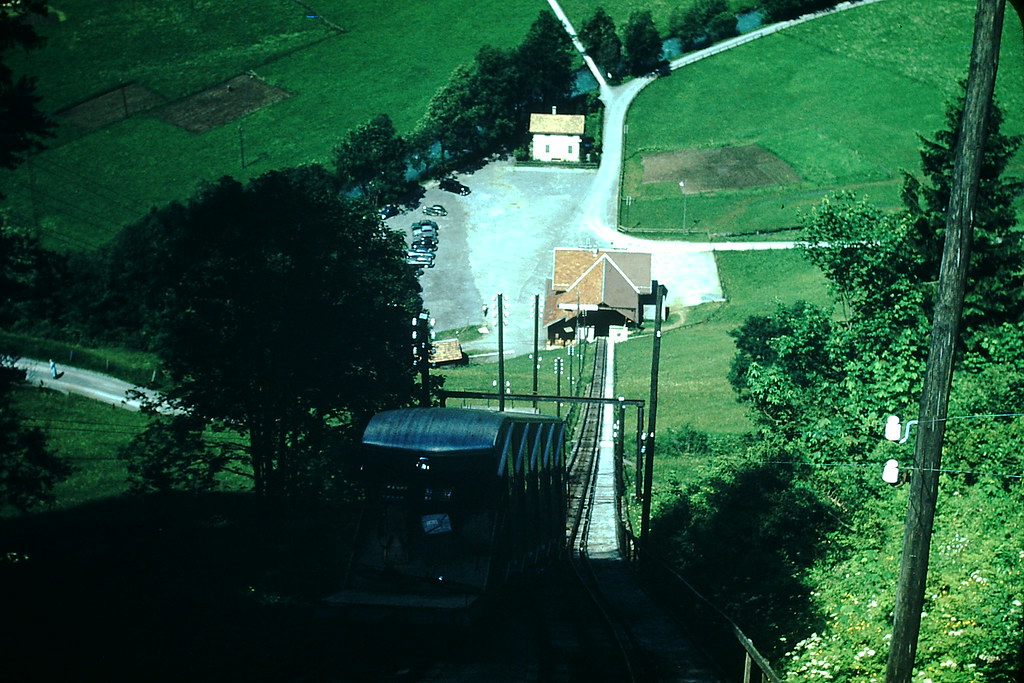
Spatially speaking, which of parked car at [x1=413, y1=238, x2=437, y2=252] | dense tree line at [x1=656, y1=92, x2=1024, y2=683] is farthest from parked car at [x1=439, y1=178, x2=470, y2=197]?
dense tree line at [x1=656, y1=92, x2=1024, y2=683]

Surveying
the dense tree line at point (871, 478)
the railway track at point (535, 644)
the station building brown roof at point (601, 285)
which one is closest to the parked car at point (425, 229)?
the station building brown roof at point (601, 285)

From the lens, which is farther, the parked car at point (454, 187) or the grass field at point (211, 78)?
the parked car at point (454, 187)

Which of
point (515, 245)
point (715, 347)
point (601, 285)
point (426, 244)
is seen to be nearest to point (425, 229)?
point (426, 244)

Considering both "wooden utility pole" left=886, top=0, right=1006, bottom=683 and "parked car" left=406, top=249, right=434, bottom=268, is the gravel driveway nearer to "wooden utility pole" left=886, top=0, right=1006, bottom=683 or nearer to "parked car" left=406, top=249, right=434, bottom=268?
"parked car" left=406, top=249, right=434, bottom=268

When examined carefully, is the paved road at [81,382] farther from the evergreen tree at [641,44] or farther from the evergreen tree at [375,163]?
the evergreen tree at [641,44]

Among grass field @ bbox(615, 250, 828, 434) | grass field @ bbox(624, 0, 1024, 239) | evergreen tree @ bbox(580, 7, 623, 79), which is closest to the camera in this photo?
grass field @ bbox(615, 250, 828, 434)

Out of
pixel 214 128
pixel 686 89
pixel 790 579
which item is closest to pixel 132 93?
pixel 214 128
